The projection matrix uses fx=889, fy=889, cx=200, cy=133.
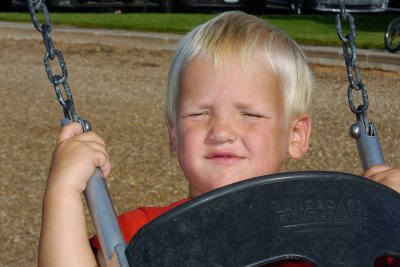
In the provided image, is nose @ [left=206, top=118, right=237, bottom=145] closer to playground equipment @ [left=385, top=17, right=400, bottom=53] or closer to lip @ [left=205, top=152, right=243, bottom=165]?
lip @ [left=205, top=152, right=243, bottom=165]

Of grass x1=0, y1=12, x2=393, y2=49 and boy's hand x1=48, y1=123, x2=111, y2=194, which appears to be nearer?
boy's hand x1=48, y1=123, x2=111, y2=194

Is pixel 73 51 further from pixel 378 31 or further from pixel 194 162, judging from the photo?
pixel 194 162

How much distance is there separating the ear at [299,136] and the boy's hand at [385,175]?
0.59 ft

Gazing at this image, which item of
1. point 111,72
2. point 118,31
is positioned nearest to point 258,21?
point 111,72

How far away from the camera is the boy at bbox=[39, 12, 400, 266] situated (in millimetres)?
1913

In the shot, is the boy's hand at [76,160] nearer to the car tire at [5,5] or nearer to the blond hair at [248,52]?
the blond hair at [248,52]

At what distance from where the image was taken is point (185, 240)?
145cm

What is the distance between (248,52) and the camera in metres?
1.98

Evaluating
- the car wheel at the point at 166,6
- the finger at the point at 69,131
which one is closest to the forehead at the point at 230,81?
the finger at the point at 69,131

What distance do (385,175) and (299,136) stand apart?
26cm

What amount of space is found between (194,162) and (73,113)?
0.94ft

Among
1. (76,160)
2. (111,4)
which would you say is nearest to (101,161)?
(76,160)

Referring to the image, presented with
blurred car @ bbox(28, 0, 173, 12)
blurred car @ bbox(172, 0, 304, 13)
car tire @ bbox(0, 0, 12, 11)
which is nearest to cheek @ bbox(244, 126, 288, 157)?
blurred car @ bbox(172, 0, 304, 13)

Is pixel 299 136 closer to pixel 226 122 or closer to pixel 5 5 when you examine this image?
pixel 226 122
